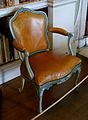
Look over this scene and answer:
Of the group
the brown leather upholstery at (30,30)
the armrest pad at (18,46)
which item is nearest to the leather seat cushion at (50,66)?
the brown leather upholstery at (30,30)

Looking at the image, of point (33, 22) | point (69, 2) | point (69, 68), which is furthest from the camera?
point (69, 2)

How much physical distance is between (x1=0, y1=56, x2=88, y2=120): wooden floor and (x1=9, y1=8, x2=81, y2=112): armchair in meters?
0.11

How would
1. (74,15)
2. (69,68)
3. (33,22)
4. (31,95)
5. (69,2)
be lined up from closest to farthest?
1. (69,68)
2. (33,22)
3. (31,95)
4. (69,2)
5. (74,15)

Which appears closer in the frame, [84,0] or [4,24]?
[4,24]

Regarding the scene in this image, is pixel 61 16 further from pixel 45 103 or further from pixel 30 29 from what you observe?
pixel 45 103

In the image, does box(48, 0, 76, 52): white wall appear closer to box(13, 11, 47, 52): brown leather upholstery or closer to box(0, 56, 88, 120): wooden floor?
box(13, 11, 47, 52): brown leather upholstery

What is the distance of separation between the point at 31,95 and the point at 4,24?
0.83 metres

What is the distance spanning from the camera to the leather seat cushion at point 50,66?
1.86 m

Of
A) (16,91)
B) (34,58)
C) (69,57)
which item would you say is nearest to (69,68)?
(69,57)

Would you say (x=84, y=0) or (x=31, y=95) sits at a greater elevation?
(x=84, y=0)

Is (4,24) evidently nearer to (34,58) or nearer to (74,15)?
(34,58)

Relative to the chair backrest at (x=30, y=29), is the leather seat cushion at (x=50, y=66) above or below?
below

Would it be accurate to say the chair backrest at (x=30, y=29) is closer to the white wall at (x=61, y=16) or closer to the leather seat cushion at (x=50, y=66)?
the leather seat cushion at (x=50, y=66)

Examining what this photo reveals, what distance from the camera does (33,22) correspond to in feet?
6.97
